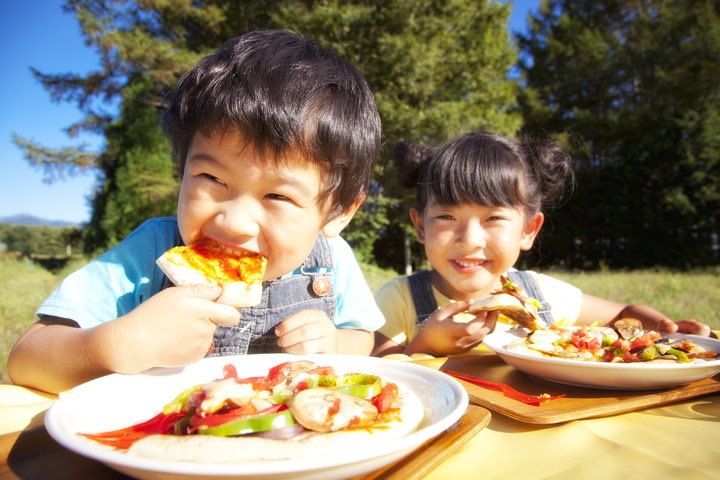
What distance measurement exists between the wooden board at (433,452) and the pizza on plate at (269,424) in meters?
0.05

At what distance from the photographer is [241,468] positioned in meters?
0.60

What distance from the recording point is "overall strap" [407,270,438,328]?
294 cm

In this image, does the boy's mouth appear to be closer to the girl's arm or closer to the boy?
the girl's arm

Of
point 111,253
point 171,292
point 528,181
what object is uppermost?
point 528,181

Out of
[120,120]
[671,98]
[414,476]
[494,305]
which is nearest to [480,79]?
[671,98]

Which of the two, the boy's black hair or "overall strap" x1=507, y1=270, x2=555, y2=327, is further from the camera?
"overall strap" x1=507, y1=270, x2=555, y2=327

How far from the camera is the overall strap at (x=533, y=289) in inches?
115

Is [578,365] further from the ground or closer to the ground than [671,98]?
closer to the ground

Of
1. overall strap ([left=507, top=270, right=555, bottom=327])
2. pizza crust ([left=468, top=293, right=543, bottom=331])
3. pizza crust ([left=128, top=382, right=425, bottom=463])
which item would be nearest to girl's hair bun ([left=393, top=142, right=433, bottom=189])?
overall strap ([left=507, top=270, right=555, bottom=327])

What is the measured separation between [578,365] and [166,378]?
115cm

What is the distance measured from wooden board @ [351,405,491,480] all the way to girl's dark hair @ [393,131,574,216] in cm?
173

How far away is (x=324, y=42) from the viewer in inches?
571

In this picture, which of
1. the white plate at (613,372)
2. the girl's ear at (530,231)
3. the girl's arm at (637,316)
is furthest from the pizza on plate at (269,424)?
the girl's ear at (530,231)

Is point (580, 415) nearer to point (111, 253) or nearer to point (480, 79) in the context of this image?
point (111, 253)
